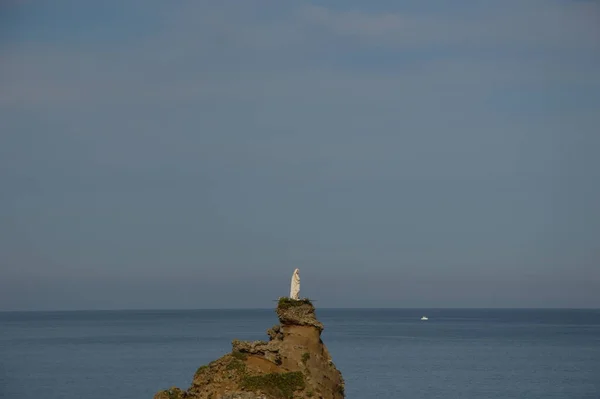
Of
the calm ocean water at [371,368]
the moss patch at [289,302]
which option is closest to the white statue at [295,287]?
the moss patch at [289,302]

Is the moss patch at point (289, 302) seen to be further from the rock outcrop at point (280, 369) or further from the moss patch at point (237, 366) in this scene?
the moss patch at point (237, 366)

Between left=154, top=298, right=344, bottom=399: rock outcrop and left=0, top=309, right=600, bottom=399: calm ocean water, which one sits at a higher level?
left=154, top=298, right=344, bottom=399: rock outcrop

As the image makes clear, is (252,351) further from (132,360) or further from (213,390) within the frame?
(132,360)

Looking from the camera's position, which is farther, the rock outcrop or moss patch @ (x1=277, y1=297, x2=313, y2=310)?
moss patch @ (x1=277, y1=297, x2=313, y2=310)

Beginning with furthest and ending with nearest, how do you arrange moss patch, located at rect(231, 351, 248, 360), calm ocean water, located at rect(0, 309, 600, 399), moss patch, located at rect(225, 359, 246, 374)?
1. calm ocean water, located at rect(0, 309, 600, 399)
2. moss patch, located at rect(231, 351, 248, 360)
3. moss patch, located at rect(225, 359, 246, 374)

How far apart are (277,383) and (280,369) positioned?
0.95 m

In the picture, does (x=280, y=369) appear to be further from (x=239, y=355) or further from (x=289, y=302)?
(x=289, y=302)

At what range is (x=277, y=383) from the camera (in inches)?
1184

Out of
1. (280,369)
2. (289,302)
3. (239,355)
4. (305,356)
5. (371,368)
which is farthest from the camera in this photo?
(371,368)

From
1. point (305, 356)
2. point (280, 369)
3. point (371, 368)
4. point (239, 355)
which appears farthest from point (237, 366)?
point (371, 368)

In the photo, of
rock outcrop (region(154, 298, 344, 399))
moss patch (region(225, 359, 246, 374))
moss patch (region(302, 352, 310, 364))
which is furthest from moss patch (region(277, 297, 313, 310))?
moss patch (region(225, 359, 246, 374))

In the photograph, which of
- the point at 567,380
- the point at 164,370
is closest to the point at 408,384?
the point at 567,380

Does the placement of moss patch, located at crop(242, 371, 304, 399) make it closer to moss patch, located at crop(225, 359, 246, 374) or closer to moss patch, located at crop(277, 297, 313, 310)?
moss patch, located at crop(225, 359, 246, 374)

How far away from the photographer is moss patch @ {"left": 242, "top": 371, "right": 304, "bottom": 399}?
29625 mm
